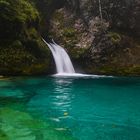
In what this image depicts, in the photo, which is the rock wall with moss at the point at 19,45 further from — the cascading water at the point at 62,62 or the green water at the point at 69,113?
the green water at the point at 69,113

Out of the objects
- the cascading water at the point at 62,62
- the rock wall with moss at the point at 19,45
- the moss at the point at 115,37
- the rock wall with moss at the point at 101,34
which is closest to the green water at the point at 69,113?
the rock wall with moss at the point at 19,45

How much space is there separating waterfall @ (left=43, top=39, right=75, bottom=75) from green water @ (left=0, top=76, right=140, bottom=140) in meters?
9.33

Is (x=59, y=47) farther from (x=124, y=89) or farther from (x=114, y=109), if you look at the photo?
(x=114, y=109)

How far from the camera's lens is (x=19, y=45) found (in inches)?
1148

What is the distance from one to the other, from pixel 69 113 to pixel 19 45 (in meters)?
16.8

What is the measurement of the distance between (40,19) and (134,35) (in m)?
9.61

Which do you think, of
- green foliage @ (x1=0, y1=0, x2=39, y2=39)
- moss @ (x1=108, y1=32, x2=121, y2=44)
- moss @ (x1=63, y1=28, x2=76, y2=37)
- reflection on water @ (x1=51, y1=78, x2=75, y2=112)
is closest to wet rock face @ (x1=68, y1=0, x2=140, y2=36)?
moss @ (x1=108, y1=32, x2=121, y2=44)

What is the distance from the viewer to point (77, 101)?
16156 millimetres

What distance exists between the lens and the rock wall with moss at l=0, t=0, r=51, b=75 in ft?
93.0

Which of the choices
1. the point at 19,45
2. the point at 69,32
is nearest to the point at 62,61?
the point at 19,45

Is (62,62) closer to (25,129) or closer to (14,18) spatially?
(14,18)

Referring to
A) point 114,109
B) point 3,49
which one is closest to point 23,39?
point 3,49

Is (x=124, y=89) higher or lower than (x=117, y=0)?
lower

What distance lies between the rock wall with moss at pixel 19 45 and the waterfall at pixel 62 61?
0.77m
